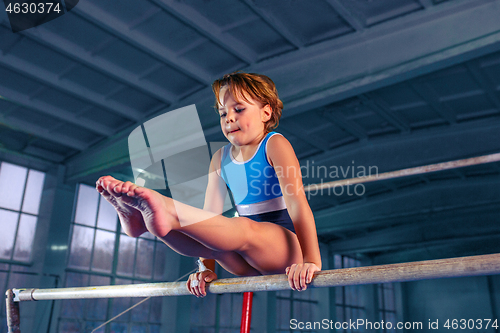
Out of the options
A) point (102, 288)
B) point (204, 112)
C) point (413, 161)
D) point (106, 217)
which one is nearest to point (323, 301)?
point (413, 161)

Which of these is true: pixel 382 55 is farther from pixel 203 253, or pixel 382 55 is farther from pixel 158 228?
pixel 158 228

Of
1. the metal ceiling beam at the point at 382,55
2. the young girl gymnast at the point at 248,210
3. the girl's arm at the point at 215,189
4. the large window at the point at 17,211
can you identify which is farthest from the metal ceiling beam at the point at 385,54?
the large window at the point at 17,211

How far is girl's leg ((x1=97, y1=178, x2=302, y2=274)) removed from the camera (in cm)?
104

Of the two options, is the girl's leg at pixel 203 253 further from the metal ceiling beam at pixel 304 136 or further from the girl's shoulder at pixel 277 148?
the metal ceiling beam at pixel 304 136

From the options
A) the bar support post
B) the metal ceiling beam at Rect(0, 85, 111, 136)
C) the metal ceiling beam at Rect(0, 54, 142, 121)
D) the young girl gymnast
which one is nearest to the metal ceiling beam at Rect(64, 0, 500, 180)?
the metal ceiling beam at Rect(0, 54, 142, 121)

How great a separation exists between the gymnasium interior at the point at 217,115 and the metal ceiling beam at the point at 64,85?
0.6 inches

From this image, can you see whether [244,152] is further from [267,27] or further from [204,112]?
[204,112]

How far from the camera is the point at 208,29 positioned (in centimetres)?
443

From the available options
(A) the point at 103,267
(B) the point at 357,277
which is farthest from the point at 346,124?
(B) the point at 357,277

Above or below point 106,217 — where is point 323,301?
below

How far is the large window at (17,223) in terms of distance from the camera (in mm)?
6242

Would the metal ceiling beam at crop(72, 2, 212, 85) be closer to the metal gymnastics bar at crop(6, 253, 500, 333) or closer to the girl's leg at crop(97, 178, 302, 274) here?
the metal gymnastics bar at crop(6, 253, 500, 333)

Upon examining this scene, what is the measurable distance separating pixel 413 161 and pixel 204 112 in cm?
415

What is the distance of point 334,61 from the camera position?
477 centimetres
